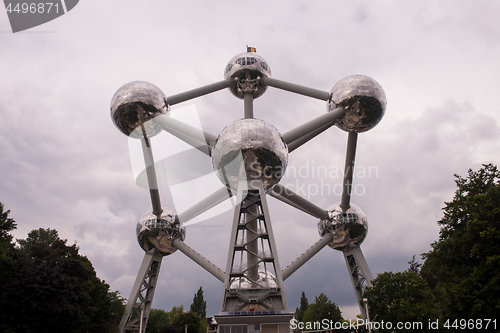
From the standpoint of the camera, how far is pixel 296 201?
55.6 ft

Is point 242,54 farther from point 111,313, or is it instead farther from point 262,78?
point 111,313

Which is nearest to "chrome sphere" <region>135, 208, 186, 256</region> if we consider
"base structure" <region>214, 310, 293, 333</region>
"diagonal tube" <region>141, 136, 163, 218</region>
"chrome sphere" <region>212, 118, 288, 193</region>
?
"diagonal tube" <region>141, 136, 163, 218</region>

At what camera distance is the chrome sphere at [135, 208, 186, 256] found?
1969 centimetres

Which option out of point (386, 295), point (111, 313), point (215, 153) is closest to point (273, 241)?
point (215, 153)

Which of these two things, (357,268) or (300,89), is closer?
(300,89)

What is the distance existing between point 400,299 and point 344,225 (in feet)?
16.0

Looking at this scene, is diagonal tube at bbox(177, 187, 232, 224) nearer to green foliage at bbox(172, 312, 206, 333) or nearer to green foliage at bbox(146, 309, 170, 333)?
green foliage at bbox(146, 309, 170, 333)

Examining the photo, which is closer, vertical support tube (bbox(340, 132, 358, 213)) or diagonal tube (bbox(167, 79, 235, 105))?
diagonal tube (bbox(167, 79, 235, 105))

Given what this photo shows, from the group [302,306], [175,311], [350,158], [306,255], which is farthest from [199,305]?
[350,158]

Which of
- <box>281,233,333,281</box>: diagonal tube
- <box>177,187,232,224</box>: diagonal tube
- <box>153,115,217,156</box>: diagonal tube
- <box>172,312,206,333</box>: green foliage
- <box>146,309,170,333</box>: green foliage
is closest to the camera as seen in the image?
<box>153,115,217,156</box>: diagonal tube

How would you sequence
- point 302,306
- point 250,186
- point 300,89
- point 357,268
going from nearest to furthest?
point 250,186 → point 300,89 → point 357,268 → point 302,306

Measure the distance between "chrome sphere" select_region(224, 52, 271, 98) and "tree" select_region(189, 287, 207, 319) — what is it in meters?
36.4

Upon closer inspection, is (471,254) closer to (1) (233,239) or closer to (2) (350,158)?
(2) (350,158)

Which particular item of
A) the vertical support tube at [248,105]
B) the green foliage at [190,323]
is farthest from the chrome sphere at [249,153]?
the green foliage at [190,323]
